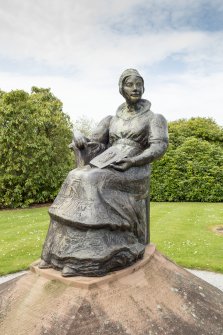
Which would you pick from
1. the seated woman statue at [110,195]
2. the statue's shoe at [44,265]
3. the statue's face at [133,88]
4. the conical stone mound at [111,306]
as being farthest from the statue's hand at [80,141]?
the conical stone mound at [111,306]

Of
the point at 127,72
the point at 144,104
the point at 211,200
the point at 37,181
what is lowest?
the point at 211,200

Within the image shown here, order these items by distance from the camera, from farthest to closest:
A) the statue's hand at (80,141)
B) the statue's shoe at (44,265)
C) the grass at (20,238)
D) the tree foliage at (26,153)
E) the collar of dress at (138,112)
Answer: the tree foliage at (26,153), the grass at (20,238), the collar of dress at (138,112), the statue's hand at (80,141), the statue's shoe at (44,265)

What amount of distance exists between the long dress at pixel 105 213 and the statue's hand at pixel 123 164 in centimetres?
5

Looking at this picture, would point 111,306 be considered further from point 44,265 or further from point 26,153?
point 26,153

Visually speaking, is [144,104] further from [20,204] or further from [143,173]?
[20,204]

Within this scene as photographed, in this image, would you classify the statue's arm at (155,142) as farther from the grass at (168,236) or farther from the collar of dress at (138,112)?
the grass at (168,236)

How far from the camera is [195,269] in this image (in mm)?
8328

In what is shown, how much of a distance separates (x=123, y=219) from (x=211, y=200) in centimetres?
1750

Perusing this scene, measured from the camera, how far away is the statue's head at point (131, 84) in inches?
207

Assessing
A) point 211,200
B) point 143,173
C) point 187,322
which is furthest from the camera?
point 211,200

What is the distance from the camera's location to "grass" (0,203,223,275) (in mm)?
9008

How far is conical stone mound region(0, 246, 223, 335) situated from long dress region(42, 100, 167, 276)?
0.67 feet

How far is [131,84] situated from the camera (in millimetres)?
5273

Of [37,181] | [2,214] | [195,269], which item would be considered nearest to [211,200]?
[37,181]
